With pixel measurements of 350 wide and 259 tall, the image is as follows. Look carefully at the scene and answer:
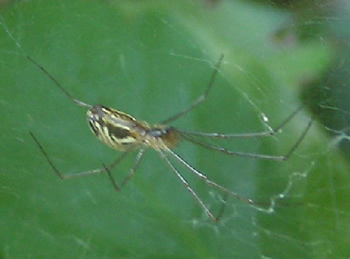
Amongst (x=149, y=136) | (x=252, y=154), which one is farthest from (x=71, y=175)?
(x=252, y=154)

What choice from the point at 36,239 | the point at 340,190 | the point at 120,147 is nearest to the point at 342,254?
the point at 340,190

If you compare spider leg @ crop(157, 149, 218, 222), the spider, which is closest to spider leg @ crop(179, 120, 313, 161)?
the spider

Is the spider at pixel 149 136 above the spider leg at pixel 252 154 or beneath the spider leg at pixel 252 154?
beneath

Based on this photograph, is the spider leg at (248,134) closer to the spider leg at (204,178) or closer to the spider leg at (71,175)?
the spider leg at (204,178)

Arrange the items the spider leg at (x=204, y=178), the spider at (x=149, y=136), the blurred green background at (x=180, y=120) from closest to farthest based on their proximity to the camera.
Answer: the spider at (x=149, y=136) < the blurred green background at (x=180, y=120) < the spider leg at (x=204, y=178)

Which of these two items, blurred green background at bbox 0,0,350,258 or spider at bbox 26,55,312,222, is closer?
spider at bbox 26,55,312,222

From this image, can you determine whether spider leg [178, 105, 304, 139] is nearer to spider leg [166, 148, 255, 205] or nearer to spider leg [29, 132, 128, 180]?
spider leg [166, 148, 255, 205]

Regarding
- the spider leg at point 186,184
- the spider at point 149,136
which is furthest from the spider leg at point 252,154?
the spider leg at point 186,184
